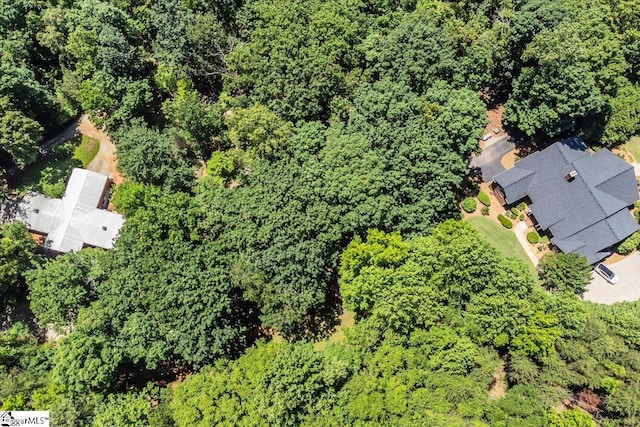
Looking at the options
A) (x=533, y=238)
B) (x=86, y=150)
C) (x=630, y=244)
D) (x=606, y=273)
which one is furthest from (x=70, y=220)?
(x=630, y=244)

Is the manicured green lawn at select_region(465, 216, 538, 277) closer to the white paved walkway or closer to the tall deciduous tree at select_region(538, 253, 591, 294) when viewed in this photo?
the white paved walkway

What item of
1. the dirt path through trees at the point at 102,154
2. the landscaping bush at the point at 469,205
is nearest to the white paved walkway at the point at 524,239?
the landscaping bush at the point at 469,205

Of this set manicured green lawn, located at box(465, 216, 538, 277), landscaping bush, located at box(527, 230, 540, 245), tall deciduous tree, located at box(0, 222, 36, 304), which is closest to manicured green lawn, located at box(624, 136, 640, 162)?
landscaping bush, located at box(527, 230, 540, 245)

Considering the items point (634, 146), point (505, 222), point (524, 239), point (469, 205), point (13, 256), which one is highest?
point (634, 146)

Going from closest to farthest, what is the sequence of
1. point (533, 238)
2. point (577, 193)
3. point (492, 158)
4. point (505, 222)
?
1. point (577, 193)
2. point (533, 238)
3. point (505, 222)
4. point (492, 158)

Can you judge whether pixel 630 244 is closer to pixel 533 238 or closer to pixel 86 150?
pixel 533 238

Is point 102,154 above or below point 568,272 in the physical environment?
below

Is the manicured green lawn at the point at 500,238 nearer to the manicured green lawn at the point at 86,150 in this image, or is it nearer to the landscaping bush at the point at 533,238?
the landscaping bush at the point at 533,238

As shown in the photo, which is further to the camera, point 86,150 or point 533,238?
point 86,150

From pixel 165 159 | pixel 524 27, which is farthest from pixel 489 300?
pixel 165 159
